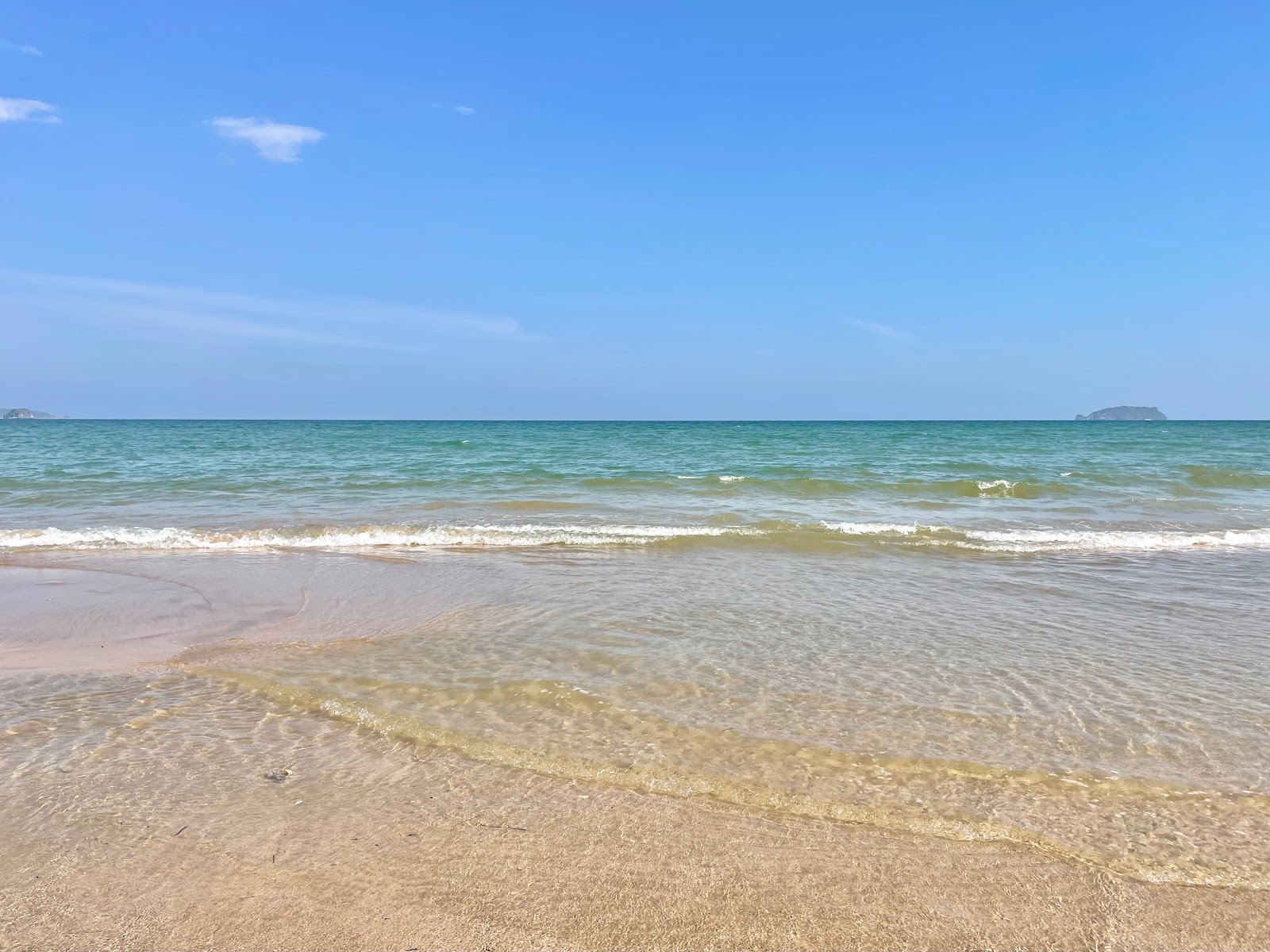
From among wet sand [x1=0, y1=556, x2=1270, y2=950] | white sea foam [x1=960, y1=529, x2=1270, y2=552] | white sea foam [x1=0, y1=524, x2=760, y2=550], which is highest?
white sea foam [x1=960, y1=529, x2=1270, y2=552]

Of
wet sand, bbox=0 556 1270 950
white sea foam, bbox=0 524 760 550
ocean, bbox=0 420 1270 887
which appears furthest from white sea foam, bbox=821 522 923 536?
wet sand, bbox=0 556 1270 950

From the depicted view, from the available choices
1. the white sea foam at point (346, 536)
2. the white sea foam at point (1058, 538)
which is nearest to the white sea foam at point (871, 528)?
the white sea foam at point (1058, 538)

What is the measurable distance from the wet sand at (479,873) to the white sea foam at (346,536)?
815 centimetres

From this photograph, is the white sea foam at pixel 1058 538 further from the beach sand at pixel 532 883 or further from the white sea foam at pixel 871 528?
the beach sand at pixel 532 883

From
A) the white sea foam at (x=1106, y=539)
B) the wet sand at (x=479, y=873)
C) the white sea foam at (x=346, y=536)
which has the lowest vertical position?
the white sea foam at (x=346, y=536)

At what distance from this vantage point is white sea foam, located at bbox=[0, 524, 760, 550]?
38.6 ft

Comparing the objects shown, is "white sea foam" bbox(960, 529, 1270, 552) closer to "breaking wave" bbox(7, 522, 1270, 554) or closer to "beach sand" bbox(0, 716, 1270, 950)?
"breaking wave" bbox(7, 522, 1270, 554)

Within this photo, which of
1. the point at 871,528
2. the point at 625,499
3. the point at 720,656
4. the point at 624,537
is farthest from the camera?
the point at 625,499

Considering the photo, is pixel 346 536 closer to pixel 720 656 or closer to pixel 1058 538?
pixel 720 656

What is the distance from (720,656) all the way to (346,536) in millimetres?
8715

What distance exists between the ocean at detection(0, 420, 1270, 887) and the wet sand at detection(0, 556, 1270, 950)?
148mm

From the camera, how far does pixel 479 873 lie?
113 inches

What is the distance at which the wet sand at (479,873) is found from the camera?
8.43 ft

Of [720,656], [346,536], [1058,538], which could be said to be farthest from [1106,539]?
[346,536]
